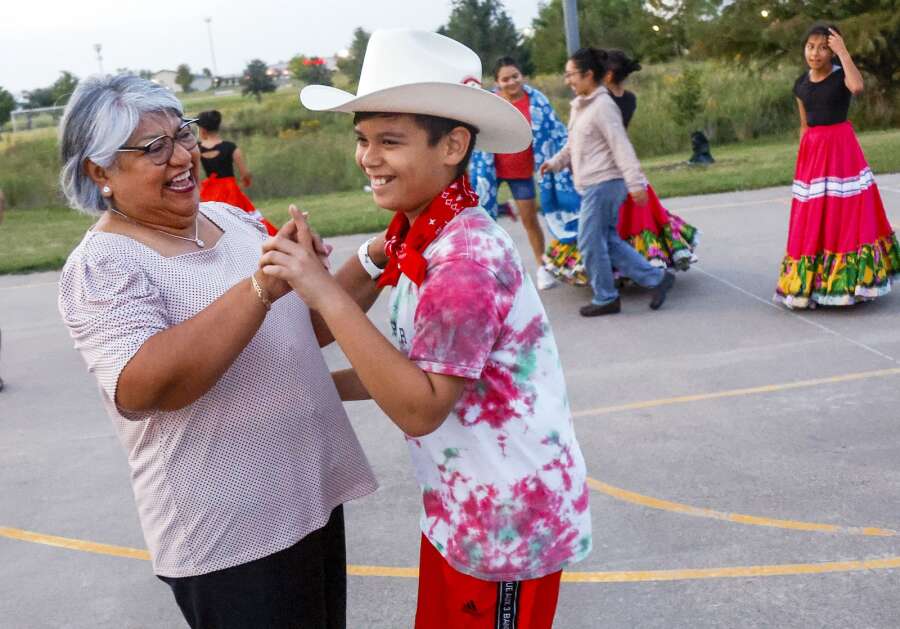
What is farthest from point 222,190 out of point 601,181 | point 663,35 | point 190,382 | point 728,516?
point 663,35

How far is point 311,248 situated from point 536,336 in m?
0.50

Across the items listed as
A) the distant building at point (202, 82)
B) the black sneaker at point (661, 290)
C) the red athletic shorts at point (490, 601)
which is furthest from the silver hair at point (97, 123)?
the distant building at point (202, 82)

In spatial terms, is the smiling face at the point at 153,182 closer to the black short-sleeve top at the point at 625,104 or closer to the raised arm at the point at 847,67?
the raised arm at the point at 847,67

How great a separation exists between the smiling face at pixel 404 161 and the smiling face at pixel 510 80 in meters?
6.54

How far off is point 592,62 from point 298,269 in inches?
234

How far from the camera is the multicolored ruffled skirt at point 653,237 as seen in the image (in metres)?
8.22

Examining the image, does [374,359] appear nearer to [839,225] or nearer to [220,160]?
[839,225]

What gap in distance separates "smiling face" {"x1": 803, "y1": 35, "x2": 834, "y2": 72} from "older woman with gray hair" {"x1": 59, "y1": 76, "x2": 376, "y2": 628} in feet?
18.4

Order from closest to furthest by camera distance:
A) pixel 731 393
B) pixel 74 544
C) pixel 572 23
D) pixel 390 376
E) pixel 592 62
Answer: pixel 390 376 < pixel 74 544 < pixel 731 393 < pixel 592 62 < pixel 572 23

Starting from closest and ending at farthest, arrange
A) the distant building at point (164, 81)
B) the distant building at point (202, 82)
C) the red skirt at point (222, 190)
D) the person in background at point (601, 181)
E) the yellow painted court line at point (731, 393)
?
the distant building at point (164, 81)
the yellow painted court line at point (731, 393)
the person in background at point (601, 181)
the red skirt at point (222, 190)
the distant building at point (202, 82)

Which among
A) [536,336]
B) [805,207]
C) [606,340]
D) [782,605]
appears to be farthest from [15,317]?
[536,336]

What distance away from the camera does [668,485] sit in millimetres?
4715

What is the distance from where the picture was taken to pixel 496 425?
6.88ft

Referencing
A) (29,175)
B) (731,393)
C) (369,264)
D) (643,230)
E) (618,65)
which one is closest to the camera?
(369,264)
